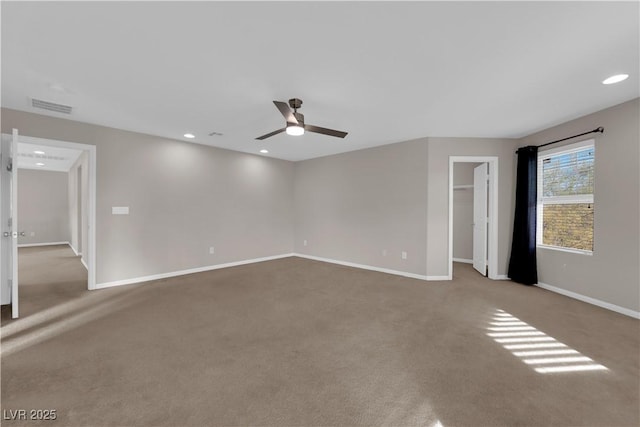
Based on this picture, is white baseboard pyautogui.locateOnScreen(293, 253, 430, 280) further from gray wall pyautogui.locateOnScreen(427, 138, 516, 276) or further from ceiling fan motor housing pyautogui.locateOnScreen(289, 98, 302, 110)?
ceiling fan motor housing pyautogui.locateOnScreen(289, 98, 302, 110)

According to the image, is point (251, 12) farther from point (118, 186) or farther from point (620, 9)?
point (118, 186)

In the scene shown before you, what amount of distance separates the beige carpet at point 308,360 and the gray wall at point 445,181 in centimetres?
93

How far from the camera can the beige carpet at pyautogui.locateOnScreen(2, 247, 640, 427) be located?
1620 millimetres

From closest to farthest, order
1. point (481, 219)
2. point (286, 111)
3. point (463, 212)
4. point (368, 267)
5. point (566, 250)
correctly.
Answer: point (286, 111) → point (566, 250) → point (481, 219) → point (368, 267) → point (463, 212)

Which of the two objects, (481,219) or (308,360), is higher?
(481,219)

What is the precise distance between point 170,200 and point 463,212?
21.2 feet

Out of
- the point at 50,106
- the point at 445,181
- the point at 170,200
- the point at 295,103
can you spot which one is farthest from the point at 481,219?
the point at 50,106

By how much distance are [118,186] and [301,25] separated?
4084mm

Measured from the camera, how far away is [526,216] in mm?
4340

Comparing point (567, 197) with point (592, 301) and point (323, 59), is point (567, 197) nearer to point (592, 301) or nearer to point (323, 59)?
point (592, 301)

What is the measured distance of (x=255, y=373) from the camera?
1.99 m

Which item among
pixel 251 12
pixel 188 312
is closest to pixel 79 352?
pixel 188 312

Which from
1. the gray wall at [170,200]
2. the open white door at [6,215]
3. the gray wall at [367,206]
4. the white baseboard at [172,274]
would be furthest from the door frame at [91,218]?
the gray wall at [367,206]

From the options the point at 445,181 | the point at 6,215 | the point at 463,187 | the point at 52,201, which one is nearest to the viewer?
the point at 6,215
